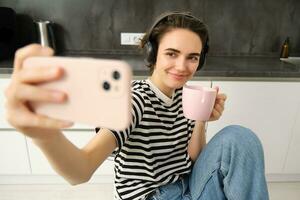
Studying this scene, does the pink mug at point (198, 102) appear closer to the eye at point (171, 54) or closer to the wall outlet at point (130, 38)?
the eye at point (171, 54)

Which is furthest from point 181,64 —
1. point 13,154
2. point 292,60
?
point 292,60

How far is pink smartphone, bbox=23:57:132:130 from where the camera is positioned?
373mm

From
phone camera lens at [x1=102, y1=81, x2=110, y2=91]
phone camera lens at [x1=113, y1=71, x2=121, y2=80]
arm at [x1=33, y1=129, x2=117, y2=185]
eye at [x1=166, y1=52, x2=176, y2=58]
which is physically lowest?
arm at [x1=33, y1=129, x2=117, y2=185]

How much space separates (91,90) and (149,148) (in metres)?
0.43

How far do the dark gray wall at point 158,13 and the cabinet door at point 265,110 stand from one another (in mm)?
540

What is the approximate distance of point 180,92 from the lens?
946 millimetres

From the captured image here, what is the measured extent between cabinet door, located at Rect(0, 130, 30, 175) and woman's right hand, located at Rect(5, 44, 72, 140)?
1252mm

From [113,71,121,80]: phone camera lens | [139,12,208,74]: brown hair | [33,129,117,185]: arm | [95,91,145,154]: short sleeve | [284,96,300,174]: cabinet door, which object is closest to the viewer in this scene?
[113,71,121,80]: phone camera lens

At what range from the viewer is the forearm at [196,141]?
0.96 metres

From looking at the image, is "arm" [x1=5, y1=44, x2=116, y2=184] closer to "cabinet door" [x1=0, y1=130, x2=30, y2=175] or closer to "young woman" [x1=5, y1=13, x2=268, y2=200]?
"young woman" [x1=5, y1=13, x2=268, y2=200]

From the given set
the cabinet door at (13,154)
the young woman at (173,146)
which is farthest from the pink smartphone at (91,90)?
the cabinet door at (13,154)

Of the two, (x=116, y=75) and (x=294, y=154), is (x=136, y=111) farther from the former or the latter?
(x=294, y=154)

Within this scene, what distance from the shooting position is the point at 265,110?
5.17ft

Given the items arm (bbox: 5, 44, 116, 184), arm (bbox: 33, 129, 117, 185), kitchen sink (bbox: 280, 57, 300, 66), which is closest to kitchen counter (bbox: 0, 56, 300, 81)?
kitchen sink (bbox: 280, 57, 300, 66)
